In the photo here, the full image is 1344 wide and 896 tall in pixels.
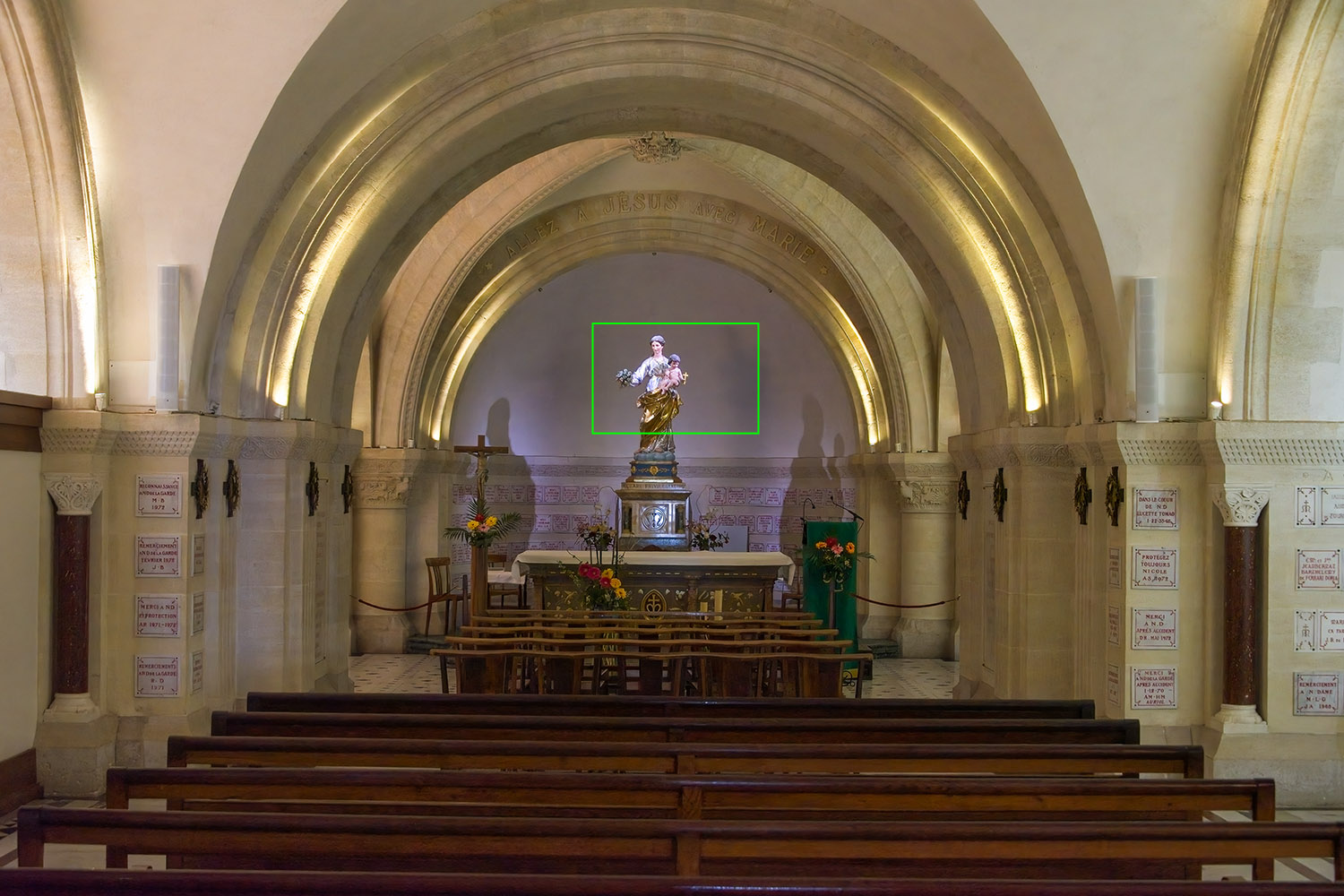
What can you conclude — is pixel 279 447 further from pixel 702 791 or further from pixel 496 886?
pixel 496 886

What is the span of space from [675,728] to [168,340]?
13.4 feet

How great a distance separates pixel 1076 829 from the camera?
3430mm

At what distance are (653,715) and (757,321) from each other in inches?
521

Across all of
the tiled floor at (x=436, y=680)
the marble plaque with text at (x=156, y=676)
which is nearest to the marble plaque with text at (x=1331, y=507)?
the tiled floor at (x=436, y=680)

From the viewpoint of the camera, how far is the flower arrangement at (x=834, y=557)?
35.8 feet

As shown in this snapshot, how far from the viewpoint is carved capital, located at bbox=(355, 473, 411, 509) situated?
13.1 metres

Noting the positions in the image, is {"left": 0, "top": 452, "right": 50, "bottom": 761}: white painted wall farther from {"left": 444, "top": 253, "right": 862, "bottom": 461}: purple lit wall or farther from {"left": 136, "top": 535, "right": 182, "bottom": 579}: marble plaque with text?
{"left": 444, "top": 253, "right": 862, "bottom": 461}: purple lit wall

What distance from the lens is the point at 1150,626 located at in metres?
6.92

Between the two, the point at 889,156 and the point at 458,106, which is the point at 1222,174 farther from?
the point at 458,106

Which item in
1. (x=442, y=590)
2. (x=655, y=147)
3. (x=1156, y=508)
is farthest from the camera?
(x=442, y=590)

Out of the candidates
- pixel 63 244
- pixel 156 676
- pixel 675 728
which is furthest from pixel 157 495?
pixel 675 728

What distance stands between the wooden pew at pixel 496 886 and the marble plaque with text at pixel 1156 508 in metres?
4.22

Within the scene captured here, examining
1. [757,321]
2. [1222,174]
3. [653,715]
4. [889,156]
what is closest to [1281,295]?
[1222,174]

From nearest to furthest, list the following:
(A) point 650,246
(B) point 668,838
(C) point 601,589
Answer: (B) point 668,838, (C) point 601,589, (A) point 650,246
